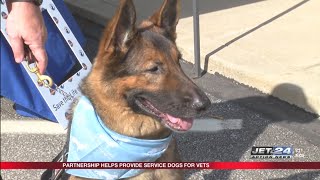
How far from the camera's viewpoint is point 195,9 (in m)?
5.70

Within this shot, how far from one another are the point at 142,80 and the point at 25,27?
1.02m

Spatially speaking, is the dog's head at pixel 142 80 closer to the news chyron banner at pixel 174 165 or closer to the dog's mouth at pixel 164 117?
the dog's mouth at pixel 164 117

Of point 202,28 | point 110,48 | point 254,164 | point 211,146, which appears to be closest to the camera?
point 254,164

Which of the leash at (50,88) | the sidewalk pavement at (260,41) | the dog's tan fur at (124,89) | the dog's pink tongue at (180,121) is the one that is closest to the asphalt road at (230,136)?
the sidewalk pavement at (260,41)

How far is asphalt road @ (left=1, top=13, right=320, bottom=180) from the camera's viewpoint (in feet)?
14.8

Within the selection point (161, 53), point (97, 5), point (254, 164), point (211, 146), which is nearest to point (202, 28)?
point (97, 5)

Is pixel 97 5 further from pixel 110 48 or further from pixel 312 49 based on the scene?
pixel 110 48

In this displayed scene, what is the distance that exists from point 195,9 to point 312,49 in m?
1.44

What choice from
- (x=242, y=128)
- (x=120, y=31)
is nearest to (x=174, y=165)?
(x=120, y=31)

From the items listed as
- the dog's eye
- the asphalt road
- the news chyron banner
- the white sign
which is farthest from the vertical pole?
the news chyron banner

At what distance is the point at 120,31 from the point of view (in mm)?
3199

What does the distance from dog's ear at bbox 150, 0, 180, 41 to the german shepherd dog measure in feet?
0.13

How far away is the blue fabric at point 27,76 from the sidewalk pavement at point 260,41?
1.50m

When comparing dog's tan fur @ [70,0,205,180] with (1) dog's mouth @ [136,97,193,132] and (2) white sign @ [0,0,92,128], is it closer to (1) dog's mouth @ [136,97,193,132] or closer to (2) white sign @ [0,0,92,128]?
(1) dog's mouth @ [136,97,193,132]
